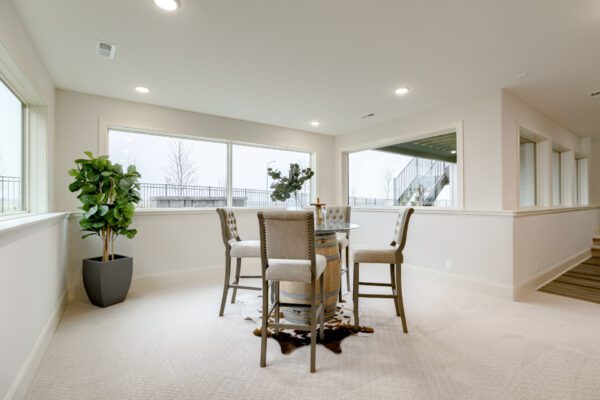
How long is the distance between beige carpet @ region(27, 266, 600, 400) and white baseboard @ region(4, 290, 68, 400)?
0.05m

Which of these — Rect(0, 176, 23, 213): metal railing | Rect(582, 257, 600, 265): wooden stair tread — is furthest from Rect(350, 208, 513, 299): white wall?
Rect(0, 176, 23, 213): metal railing

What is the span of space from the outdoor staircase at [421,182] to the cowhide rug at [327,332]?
227 centimetres

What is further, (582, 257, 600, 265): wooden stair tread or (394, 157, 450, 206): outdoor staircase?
(582, 257, 600, 265): wooden stair tread

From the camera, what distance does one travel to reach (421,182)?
4.50 metres

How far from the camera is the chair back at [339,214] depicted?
12.5 ft

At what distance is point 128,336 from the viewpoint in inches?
94.6

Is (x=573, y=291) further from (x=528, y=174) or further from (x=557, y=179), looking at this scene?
(x=557, y=179)

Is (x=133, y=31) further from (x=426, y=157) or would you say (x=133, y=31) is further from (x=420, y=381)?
(x=426, y=157)

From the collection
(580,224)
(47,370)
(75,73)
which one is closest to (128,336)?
(47,370)

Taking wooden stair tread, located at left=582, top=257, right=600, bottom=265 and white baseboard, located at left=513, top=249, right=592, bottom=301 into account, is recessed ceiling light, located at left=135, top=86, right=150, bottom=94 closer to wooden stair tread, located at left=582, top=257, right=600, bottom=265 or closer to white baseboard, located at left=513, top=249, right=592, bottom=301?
white baseboard, located at left=513, top=249, right=592, bottom=301

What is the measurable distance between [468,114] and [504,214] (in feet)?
4.31

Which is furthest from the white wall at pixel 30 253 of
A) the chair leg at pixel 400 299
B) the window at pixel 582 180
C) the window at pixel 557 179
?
the window at pixel 582 180

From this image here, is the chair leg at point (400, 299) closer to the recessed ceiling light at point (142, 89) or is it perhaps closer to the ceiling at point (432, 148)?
the ceiling at point (432, 148)

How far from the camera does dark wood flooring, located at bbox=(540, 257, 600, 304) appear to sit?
3479mm
